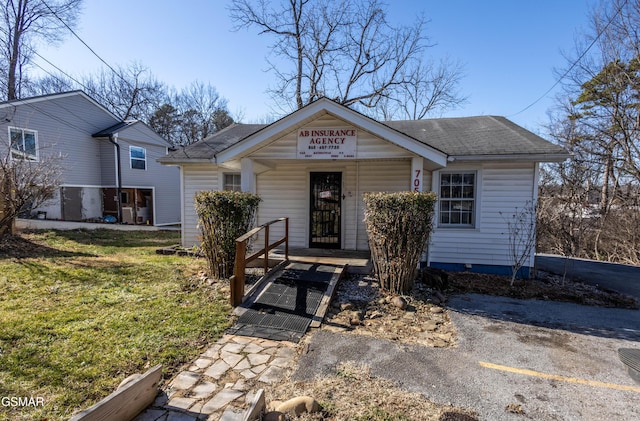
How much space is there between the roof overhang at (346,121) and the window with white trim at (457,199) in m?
1.54

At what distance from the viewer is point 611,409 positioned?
2588mm

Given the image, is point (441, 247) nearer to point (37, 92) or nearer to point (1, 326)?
point (1, 326)

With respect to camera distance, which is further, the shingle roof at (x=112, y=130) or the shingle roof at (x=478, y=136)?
the shingle roof at (x=112, y=130)

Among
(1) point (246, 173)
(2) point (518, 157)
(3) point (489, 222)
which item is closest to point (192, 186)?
(1) point (246, 173)

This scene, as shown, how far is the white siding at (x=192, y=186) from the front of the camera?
8820 millimetres

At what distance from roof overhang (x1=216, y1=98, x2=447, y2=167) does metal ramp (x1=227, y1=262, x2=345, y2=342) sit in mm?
2758

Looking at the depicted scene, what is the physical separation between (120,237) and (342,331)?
11587 millimetres

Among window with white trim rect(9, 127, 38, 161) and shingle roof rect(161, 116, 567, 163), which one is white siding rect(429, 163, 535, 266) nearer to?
shingle roof rect(161, 116, 567, 163)

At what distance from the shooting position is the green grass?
269cm

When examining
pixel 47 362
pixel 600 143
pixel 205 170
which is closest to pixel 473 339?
pixel 47 362

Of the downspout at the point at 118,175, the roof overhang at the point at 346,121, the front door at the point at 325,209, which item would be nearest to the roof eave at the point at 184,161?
the roof overhang at the point at 346,121

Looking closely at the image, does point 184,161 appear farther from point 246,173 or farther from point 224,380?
point 224,380

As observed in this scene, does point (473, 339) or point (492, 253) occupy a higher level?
point (492, 253)

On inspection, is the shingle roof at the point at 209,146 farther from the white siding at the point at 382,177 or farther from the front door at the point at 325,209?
the white siding at the point at 382,177
